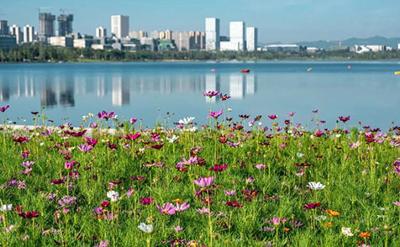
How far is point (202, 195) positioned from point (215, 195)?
0.16m

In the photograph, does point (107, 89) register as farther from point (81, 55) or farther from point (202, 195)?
point (81, 55)

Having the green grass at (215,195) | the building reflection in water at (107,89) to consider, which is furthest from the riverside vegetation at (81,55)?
the green grass at (215,195)

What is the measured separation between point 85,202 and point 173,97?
30141 millimetres

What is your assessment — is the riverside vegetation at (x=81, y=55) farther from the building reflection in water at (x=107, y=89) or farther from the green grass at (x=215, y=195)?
the green grass at (x=215, y=195)

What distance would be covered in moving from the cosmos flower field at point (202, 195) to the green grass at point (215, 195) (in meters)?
0.01

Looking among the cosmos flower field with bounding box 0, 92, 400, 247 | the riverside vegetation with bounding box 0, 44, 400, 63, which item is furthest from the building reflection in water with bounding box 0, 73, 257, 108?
the riverside vegetation with bounding box 0, 44, 400, 63

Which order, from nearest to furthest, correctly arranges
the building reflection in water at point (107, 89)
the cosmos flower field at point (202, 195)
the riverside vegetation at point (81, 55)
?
the cosmos flower field at point (202, 195) → the building reflection in water at point (107, 89) → the riverside vegetation at point (81, 55)

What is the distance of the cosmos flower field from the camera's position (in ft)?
10.2

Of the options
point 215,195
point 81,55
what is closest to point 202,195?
point 215,195

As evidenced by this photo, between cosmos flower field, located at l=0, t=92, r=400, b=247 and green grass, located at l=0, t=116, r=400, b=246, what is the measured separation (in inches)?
0.4

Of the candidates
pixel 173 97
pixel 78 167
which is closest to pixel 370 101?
pixel 173 97

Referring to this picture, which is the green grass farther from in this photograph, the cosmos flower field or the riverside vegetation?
the riverside vegetation

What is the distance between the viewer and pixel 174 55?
198 metres

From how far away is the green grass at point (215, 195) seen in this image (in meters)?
3.15
